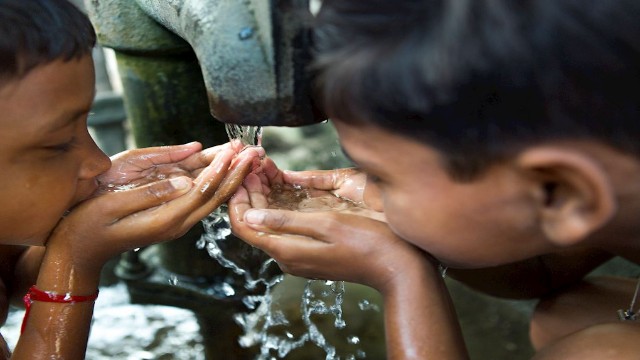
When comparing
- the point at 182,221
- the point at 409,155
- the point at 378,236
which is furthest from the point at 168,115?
the point at 409,155

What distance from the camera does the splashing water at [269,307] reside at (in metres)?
1.87

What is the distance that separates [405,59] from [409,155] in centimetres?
16

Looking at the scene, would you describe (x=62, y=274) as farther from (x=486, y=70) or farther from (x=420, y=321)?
(x=486, y=70)

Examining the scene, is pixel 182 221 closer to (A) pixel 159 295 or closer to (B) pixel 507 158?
(B) pixel 507 158

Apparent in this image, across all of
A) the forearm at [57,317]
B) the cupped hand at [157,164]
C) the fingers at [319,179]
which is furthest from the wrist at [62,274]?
the fingers at [319,179]

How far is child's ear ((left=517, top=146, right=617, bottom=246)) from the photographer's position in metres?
0.94

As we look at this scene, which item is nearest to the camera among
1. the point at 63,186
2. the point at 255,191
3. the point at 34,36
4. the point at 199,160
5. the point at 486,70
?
the point at 486,70

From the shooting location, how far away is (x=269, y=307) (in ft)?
6.51

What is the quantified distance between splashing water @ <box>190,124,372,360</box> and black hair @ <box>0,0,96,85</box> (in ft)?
2.09

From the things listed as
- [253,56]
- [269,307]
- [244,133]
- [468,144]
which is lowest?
[269,307]

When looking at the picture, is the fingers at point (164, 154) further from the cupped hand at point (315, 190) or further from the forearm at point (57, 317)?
the forearm at point (57, 317)

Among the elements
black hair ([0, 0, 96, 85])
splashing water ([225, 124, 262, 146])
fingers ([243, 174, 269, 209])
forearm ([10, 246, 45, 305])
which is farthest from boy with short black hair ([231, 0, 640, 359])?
forearm ([10, 246, 45, 305])

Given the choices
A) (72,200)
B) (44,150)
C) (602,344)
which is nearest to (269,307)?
(72,200)

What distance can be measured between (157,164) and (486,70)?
3.05ft
